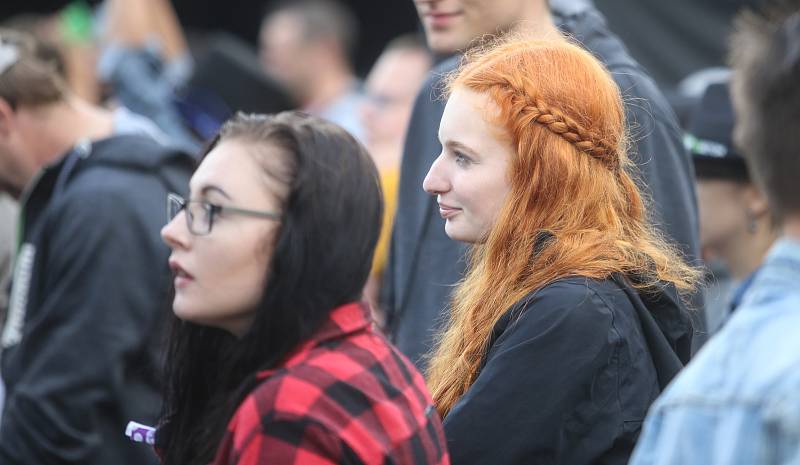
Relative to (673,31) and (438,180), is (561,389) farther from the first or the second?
(673,31)

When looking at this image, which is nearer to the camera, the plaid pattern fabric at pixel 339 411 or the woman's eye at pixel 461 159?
the plaid pattern fabric at pixel 339 411

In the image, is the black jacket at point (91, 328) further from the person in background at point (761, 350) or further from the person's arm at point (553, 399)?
A: the person in background at point (761, 350)

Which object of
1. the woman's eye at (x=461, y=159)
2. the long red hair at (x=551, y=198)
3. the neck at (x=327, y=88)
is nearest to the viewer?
the long red hair at (x=551, y=198)

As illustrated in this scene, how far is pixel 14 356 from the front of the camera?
380 cm

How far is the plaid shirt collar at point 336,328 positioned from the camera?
214 cm

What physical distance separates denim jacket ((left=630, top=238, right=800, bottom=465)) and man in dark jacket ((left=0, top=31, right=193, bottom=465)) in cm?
226

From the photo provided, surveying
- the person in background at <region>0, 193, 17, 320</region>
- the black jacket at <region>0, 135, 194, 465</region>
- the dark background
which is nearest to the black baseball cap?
the black jacket at <region>0, 135, 194, 465</region>

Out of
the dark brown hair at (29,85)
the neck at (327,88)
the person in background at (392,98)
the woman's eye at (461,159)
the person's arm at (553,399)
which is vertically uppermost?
the woman's eye at (461,159)

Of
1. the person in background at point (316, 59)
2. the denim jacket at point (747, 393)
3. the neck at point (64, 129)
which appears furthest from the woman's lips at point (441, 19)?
the person in background at point (316, 59)

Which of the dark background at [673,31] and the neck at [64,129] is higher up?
the neck at [64,129]

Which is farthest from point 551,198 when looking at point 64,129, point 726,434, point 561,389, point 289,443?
point 64,129

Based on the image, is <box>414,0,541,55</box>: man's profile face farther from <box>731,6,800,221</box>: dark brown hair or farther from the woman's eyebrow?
<box>731,6,800,221</box>: dark brown hair

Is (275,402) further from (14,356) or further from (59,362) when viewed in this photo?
(14,356)

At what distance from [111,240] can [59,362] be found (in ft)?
1.31
